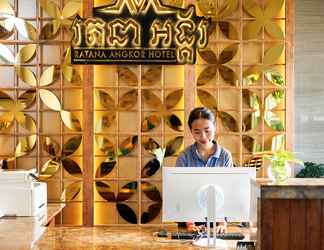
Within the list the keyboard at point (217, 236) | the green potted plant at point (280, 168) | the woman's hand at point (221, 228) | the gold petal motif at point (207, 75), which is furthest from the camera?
the gold petal motif at point (207, 75)

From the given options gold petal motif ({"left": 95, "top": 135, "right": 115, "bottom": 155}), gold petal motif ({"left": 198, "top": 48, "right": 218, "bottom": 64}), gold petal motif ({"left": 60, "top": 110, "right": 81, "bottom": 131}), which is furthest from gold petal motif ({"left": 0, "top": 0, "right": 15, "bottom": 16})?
gold petal motif ({"left": 198, "top": 48, "right": 218, "bottom": 64})

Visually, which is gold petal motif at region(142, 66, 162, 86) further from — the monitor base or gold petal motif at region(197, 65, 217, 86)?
the monitor base

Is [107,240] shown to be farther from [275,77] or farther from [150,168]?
[275,77]

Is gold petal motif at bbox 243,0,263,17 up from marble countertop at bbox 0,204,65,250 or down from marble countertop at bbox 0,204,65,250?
up

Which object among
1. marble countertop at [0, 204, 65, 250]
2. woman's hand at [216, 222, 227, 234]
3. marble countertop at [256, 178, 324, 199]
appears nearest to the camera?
marble countertop at [256, 178, 324, 199]

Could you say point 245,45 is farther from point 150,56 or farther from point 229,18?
point 150,56

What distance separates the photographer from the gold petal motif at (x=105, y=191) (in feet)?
17.5

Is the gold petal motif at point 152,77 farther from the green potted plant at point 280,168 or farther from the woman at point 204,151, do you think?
the green potted plant at point 280,168

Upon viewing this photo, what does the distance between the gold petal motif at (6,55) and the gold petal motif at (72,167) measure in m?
1.09

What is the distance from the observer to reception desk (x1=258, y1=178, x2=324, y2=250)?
276cm

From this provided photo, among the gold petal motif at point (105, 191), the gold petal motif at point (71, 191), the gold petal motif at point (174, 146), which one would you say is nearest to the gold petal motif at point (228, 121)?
the gold petal motif at point (174, 146)

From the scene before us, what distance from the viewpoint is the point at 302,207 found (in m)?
2.77

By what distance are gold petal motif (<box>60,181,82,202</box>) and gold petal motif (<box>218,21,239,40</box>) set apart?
203cm

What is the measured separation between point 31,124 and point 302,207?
3237 millimetres
